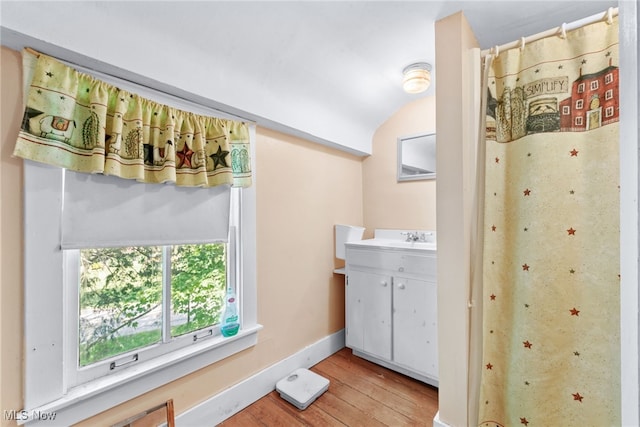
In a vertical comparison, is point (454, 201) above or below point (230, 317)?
above

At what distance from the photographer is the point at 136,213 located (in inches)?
53.0

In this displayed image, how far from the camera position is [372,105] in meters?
2.28

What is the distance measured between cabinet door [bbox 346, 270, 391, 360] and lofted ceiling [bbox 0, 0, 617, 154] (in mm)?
1326

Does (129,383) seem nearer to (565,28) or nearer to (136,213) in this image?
(136,213)

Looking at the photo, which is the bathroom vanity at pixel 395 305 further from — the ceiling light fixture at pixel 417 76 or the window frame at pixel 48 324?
the window frame at pixel 48 324

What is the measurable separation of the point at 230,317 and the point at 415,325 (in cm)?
124

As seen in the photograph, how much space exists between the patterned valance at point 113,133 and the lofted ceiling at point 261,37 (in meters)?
0.10

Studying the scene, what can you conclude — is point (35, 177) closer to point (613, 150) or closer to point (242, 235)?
point (242, 235)

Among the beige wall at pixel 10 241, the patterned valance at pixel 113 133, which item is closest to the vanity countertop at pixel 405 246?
the patterned valance at pixel 113 133

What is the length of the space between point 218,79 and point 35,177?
0.93 meters

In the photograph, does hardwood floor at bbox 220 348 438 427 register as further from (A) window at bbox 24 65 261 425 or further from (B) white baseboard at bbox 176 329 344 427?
(A) window at bbox 24 65 261 425

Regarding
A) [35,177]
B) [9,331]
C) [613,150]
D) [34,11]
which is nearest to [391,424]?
[613,150]

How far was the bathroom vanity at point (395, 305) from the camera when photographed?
187cm
